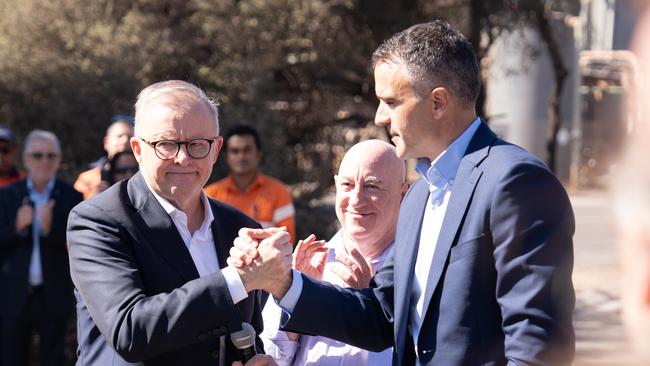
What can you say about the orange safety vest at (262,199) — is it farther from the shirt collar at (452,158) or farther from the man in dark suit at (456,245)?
the shirt collar at (452,158)

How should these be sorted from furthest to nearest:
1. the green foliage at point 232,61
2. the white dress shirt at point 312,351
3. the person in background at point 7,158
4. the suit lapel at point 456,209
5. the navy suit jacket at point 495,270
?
the green foliage at point 232,61
the person in background at point 7,158
the white dress shirt at point 312,351
the suit lapel at point 456,209
the navy suit jacket at point 495,270

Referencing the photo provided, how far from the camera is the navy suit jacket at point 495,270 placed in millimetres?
2299

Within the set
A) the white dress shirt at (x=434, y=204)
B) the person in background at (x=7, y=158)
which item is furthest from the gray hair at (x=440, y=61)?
the person in background at (x=7, y=158)

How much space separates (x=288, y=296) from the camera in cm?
282

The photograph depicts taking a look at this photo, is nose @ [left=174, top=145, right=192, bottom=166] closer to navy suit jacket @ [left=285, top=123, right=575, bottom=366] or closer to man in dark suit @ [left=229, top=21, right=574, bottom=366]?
man in dark suit @ [left=229, top=21, right=574, bottom=366]

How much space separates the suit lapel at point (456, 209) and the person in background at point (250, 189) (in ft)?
13.5

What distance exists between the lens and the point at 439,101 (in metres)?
2.60

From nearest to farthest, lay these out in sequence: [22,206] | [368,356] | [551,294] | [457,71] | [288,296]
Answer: [551,294] → [457,71] → [288,296] → [368,356] → [22,206]

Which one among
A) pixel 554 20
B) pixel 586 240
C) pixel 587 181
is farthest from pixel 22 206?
pixel 587 181

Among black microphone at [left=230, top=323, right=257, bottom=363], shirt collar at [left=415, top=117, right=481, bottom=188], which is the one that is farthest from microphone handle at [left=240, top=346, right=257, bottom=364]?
shirt collar at [left=415, top=117, right=481, bottom=188]

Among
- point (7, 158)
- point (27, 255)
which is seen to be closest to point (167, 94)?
point (27, 255)

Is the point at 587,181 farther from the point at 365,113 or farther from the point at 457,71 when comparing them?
the point at 457,71

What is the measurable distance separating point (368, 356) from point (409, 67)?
1186mm

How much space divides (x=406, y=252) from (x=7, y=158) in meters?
5.10
